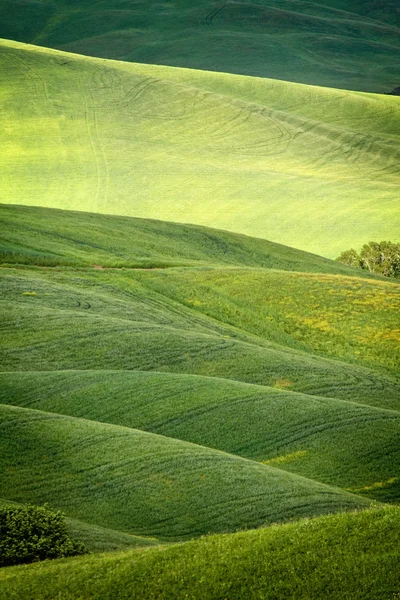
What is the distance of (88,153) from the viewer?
10519 cm

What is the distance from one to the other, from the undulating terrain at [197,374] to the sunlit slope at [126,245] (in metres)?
0.27

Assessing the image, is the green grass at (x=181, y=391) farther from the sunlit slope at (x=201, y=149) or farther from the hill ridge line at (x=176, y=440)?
the sunlit slope at (x=201, y=149)

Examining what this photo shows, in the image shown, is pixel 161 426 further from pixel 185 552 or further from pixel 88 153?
pixel 88 153

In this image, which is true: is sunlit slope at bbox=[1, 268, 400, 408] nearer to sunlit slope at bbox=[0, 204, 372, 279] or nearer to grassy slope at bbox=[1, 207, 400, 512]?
grassy slope at bbox=[1, 207, 400, 512]

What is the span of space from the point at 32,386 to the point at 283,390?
9135 millimetres

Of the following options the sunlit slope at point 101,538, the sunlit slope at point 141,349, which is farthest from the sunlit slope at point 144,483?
the sunlit slope at point 141,349

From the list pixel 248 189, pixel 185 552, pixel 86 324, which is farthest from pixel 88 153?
pixel 185 552

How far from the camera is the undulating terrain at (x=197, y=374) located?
15.9 metres

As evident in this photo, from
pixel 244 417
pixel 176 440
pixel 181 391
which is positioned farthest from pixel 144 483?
pixel 181 391

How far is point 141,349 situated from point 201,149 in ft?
252

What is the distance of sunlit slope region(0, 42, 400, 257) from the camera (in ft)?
297

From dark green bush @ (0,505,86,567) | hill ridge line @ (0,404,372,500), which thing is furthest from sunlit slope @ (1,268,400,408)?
dark green bush @ (0,505,86,567)

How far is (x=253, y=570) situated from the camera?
50.0 feet

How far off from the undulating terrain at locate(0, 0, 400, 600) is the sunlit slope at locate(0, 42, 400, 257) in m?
0.50
